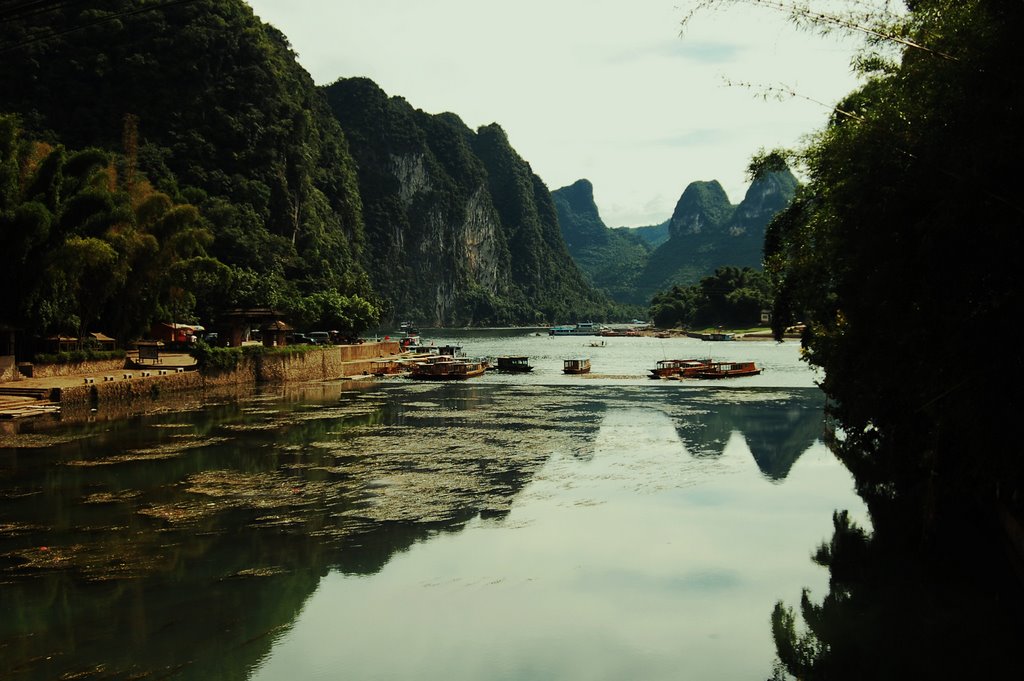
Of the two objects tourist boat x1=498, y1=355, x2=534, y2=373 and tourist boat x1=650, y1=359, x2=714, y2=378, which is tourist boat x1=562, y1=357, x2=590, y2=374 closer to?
tourist boat x1=498, y1=355, x2=534, y2=373

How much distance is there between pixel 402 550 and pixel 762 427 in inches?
908

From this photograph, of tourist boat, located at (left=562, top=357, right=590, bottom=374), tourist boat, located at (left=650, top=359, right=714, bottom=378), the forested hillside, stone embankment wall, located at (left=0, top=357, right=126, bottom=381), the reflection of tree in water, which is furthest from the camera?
tourist boat, located at (left=562, top=357, right=590, bottom=374)

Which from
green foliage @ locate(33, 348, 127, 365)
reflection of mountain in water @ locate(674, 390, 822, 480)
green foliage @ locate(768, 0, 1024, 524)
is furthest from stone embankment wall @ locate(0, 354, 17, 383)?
green foliage @ locate(768, 0, 1024, 524)

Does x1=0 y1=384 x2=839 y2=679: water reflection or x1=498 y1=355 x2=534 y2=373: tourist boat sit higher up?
x1=498 y1=355 x2=534 y2=373: tourist boat

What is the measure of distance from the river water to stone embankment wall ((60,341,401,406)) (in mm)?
6739

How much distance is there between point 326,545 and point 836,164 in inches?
470

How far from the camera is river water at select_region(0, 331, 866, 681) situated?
11828 millimetres

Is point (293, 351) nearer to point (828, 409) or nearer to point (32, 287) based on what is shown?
point (32, 287)

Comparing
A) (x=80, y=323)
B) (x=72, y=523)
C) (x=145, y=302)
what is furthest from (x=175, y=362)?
(x=72, y=523)

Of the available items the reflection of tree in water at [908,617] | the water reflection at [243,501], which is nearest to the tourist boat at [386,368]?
the water reflection at [243,501]

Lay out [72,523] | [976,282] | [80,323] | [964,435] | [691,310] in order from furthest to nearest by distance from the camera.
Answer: [691,310] < [80,323] < [72,523] < [964,435] < [976,282]

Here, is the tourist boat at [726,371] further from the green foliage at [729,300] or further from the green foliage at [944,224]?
the green foliage at [729,300]

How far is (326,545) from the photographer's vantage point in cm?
1647

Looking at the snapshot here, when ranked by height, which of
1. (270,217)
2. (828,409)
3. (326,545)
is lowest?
(326,545)
